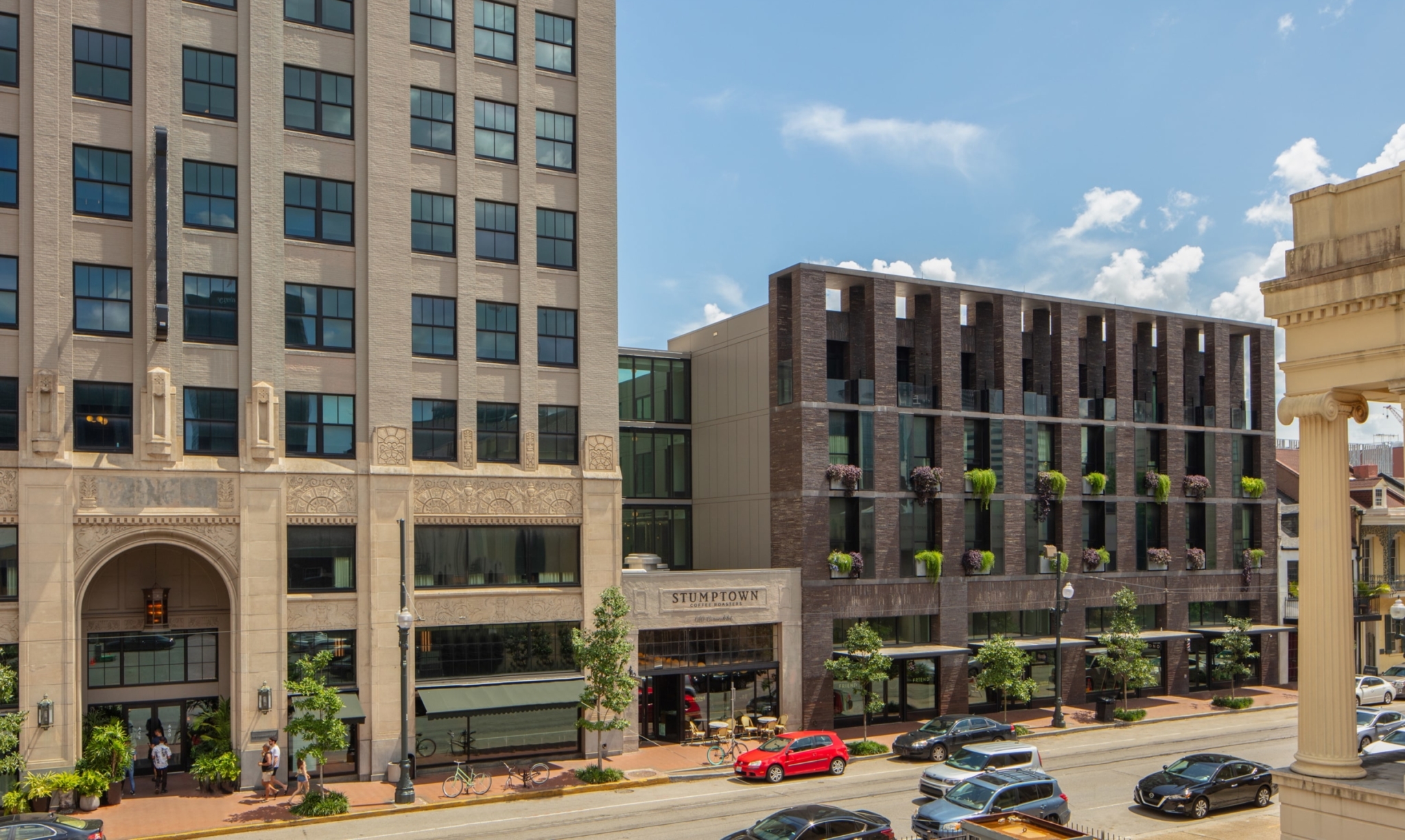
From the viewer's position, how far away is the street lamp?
44.9 metres

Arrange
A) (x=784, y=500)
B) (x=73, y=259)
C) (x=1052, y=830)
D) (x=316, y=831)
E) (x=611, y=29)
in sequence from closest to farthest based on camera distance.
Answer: (x=1052, y=830) → (x=316, y=831) → (x=73, y=259) → (x=611, y=29) → (x=784, y=500)

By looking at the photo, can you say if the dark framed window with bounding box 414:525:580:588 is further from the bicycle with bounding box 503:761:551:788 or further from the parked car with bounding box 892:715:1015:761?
the parked car with bounding box 892:715:1015:761

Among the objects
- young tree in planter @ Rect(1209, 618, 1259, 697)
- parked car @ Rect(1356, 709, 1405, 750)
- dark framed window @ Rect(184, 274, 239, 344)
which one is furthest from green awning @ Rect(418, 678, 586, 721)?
young tree in planter @ Rect(1209, 618, 1259, 697)

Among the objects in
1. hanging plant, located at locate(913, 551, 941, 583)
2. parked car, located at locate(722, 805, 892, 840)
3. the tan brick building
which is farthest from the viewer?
hanging plant, located at locate(913, 551, 941, 583)

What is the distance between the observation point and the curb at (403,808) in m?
29.5

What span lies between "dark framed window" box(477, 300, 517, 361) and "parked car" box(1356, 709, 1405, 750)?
31.9m

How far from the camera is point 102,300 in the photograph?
3384 cm

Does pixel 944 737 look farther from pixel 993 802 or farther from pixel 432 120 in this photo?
pixel 432 120

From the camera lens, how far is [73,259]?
33.5m

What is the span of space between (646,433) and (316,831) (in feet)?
81.7

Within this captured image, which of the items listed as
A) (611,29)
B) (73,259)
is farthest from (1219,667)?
(73,259)

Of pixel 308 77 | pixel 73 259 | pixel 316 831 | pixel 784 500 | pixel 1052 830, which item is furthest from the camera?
pixel 784 500

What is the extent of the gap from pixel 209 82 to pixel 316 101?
326 centimetres

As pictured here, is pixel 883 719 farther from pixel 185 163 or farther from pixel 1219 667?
pixel 185 163
